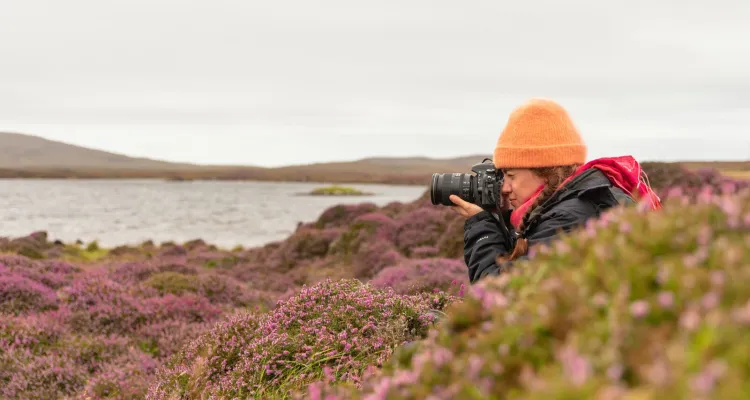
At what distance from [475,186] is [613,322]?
3389 mm

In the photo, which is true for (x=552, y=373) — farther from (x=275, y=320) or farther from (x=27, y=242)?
(x=27, y=242)

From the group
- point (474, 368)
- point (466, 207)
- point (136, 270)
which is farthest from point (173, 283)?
point (474, 368)

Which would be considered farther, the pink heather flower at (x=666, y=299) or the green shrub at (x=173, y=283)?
the green shrub at (x=173, y=283)

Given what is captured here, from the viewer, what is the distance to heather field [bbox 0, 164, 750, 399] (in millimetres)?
1117

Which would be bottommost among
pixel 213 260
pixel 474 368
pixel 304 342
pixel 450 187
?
pixel 213 260

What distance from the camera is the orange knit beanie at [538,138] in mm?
3930

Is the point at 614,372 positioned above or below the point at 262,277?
above

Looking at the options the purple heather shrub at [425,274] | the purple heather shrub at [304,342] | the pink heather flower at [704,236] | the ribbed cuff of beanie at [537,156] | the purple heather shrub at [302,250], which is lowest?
the purple heather shrub at [302,250]

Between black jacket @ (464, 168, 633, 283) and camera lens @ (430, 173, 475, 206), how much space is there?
311 mm

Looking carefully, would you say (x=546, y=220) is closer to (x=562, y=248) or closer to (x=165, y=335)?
(x=562, y=248)

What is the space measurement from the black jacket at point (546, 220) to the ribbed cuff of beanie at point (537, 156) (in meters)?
0.20

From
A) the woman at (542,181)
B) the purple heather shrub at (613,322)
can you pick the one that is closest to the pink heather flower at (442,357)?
the purple heather shrub at (613,322)

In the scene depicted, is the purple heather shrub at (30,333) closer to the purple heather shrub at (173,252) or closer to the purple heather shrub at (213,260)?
the purple heather shrub at (213,260)

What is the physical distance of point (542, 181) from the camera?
4074mm
